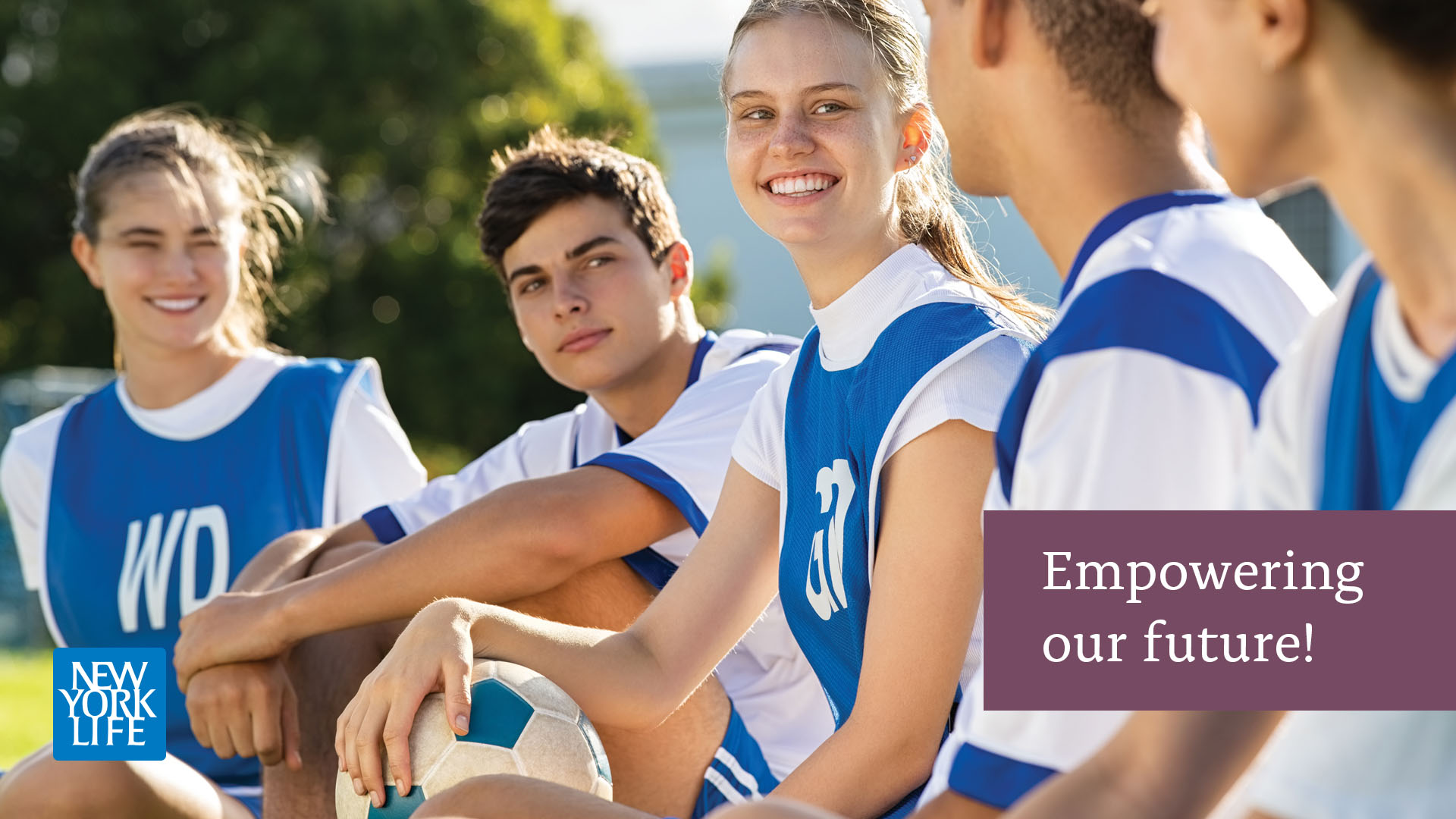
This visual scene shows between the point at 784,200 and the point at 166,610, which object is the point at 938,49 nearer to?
the point at 784,200

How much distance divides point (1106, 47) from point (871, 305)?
871 millimetres

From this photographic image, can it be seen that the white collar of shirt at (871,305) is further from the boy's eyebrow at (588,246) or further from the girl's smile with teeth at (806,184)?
the boy's eyebrow at (588,246)

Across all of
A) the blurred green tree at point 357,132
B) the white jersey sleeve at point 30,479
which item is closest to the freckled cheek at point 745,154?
the white jersey sleeve at point 30,479

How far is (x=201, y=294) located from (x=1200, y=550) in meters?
3.25

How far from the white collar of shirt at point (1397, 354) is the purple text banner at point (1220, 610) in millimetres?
95

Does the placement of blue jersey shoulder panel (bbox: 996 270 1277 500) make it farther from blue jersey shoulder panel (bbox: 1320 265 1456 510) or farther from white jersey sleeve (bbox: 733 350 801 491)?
white jersey sleeve (bbox: 733 350 801 491)

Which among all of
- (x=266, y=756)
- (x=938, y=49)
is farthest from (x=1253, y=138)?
(x=266, y=756)

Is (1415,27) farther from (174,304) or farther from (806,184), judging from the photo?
(174,304)

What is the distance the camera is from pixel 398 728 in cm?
217

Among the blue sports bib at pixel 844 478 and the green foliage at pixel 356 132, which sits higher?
the green foliage at pixel 356 132

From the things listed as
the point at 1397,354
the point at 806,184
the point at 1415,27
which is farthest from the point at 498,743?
the point at 1415,27

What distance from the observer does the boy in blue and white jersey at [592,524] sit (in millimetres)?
2824

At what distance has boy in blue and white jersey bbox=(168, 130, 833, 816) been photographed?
9.27ft

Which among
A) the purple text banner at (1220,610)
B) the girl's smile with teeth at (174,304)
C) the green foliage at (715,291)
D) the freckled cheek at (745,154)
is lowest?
the purple text banner at (1220,610)
